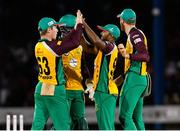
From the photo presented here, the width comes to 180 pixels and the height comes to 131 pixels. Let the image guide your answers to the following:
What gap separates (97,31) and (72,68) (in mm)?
6277

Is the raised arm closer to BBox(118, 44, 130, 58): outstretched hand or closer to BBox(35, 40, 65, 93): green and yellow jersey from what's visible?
BBox(35, 40, 65, 93): green and yellow jersey

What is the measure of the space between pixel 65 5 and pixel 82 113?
840cm

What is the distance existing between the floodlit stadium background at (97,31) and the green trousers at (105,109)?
218 inches

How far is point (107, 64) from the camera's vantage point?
10219 millimetres

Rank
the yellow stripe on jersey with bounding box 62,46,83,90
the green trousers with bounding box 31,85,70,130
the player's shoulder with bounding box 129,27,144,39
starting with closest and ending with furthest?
the green trousers with bounding box 31,85,70,130 → the player's shoulder with bounding box 129,27,144,39 → the yellow stripe on jersey with bounding box 62,46,83,90

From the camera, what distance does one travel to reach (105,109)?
10.1m

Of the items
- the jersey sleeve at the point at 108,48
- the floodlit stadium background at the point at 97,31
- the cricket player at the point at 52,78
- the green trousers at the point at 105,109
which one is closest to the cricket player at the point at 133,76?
the jersey sleeve at the point at 108,48

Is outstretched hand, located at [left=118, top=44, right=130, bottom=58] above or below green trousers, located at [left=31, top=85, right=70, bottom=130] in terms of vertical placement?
above

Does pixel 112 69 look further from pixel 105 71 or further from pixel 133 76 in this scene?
pixel 133 76

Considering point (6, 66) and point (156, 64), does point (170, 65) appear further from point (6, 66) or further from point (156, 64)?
point (6, 66)

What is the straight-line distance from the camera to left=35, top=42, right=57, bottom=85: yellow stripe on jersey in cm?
962

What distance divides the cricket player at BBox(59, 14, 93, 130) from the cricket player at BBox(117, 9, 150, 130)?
1.93 ft

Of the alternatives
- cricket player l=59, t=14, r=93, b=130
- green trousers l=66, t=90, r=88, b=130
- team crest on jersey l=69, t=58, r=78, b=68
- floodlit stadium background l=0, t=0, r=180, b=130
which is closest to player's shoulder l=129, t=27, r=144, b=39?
cricket player l=59, t=14, r=93, b=130

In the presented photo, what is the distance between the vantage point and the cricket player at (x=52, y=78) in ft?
31.5
